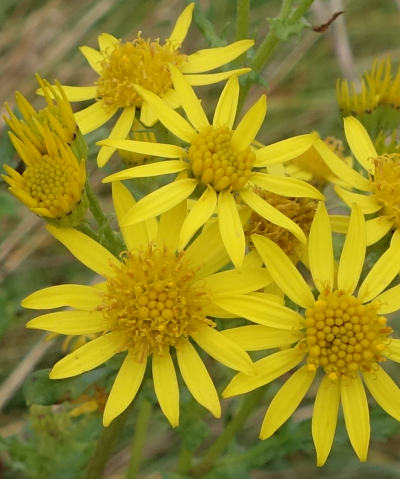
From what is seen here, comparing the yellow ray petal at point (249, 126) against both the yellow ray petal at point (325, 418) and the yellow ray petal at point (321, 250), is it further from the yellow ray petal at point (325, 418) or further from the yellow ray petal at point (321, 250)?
the yellow ray petal at point (325, 418)

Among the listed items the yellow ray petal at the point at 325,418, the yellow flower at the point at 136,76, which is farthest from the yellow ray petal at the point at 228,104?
the yellow ray petal at the point at 325,418

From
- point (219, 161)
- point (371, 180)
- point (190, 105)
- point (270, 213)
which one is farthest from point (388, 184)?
point (190, 105)

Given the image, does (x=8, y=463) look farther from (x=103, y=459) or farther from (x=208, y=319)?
(x=208, y=319)

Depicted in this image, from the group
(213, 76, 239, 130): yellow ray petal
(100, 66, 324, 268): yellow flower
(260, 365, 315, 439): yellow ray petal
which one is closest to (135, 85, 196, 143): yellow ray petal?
(100, 66, 324, 268): yellow flower

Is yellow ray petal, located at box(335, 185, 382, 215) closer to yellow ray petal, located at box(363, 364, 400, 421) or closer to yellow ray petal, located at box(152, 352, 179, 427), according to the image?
yellow ray petal, located at box(363, 364, 400, 421)

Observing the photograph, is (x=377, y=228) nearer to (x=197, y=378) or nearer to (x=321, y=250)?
(x=321, y=250)

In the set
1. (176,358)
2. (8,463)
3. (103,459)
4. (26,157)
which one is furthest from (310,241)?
(8,463)
